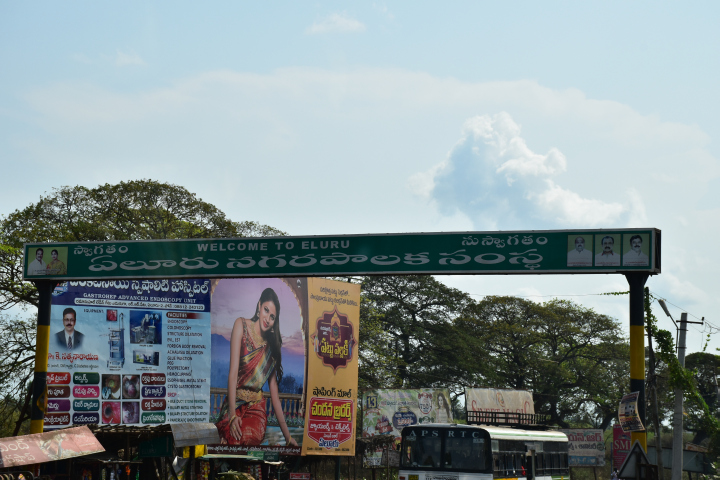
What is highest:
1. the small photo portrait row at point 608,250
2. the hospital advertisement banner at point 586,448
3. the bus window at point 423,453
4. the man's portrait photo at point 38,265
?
the small photo portrait row at point 608,250

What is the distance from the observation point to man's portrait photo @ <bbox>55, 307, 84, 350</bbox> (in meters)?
24.4

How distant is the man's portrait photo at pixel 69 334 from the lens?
24.4 meters

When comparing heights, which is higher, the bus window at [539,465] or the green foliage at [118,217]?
the green foliage at [118,217]

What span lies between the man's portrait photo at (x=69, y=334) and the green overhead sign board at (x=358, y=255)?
7.55 metres

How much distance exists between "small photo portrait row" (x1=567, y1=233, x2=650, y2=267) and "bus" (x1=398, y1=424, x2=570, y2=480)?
18.1 ft

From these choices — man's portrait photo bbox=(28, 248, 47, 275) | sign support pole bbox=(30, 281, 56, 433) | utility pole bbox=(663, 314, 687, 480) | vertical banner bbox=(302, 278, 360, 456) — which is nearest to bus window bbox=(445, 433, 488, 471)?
sign support pole bbox=(30, 281, 56, 433)

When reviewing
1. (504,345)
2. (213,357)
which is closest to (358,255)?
(213,357)

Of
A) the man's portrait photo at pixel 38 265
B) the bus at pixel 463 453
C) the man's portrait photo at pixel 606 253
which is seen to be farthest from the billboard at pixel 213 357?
the man's portrait photo at pixel 606 253

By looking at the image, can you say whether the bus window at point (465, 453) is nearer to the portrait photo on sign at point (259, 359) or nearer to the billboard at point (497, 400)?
the portrait photo on sign at point (259, 359)

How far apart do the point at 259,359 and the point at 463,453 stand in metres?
13.9

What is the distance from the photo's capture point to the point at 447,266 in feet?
49.2

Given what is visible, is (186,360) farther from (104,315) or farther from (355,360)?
(355,360)

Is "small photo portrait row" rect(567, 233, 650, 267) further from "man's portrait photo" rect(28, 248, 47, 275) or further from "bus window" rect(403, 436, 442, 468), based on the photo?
"man's portrait photo" rect(28, 248, 47, 275)

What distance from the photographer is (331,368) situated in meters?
33.1
